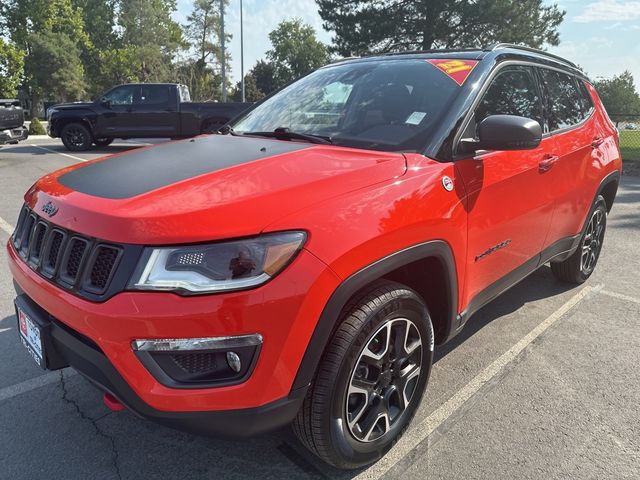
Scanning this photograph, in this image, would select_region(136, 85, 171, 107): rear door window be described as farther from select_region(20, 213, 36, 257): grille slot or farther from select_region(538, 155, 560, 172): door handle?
select_region(538, 155, 560, 172): door handle

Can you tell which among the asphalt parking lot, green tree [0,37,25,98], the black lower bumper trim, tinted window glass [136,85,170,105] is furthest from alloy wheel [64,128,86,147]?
green tree [0,37,25,98]

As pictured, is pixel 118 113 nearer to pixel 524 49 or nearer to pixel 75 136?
pixel 75 136

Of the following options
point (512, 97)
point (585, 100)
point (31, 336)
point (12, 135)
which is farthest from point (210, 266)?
point (12, 135)

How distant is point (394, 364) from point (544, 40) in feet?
94.1

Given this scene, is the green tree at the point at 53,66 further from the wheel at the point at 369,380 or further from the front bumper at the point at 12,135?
the wheel at the point at 369,380

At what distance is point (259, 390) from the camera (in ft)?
5.62

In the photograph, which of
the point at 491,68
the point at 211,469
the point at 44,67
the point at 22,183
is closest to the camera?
the point at 211,469

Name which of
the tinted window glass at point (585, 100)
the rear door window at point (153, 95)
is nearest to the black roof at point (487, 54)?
the tinted window glass at point (585, 100)

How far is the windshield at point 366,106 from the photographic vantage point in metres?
2.59

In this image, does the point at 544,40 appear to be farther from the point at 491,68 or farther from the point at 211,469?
the point at 211,469

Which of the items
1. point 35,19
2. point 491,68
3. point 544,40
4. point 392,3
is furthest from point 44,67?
point 491,68

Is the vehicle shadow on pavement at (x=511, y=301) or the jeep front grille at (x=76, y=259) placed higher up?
the jeep front grille at (x=76, y=259)

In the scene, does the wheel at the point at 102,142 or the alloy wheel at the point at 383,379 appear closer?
the alloy wheel at the point at 383,379

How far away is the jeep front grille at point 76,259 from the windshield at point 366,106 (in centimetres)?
135
